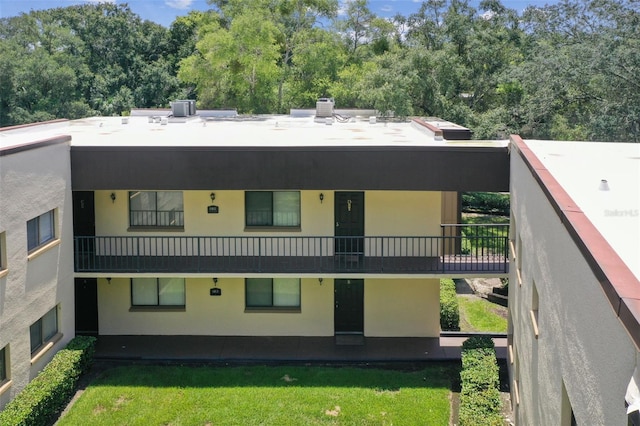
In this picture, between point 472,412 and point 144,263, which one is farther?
point 144,263

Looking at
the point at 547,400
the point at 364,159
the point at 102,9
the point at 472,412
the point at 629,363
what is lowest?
the point at 472,412

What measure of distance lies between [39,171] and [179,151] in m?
3.10

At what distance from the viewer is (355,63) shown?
141 feet

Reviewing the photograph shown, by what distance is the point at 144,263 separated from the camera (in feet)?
55.2

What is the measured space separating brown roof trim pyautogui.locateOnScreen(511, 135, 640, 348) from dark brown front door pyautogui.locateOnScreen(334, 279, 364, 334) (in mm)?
9950

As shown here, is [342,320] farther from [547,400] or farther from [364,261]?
[547,400]

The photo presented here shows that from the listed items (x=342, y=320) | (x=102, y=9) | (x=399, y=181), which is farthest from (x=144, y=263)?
(x=102, y=9)

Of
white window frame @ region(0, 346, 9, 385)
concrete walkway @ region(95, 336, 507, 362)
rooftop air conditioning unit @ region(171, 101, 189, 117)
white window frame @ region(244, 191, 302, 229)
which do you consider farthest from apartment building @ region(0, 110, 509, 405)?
rooftop air conditioning unit @ region(171, 101, 189, 117)

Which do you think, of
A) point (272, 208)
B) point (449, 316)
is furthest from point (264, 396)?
point (449, 316)

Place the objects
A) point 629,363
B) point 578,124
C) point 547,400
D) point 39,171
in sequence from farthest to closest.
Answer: point 578,124 → point 39,171 → point 547,400 → point 629,363

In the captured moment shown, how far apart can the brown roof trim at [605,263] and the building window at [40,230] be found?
34.8ft

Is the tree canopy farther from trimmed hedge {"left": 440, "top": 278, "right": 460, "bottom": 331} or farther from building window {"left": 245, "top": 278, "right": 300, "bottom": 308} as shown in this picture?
building window {"left": 245, "top": 278, "right": 300, "bottom": 308}

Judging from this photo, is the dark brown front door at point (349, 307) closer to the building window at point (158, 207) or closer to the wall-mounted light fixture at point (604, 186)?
the building window at point (158, 207)

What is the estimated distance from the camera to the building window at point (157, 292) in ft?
59.4
